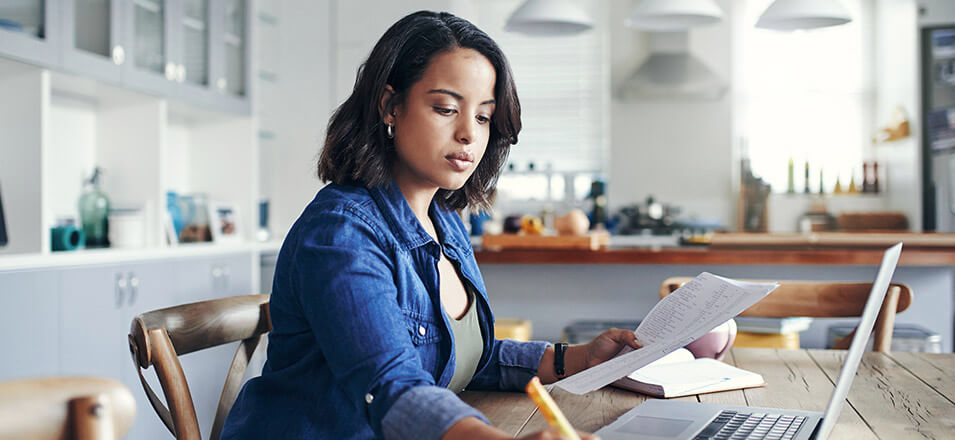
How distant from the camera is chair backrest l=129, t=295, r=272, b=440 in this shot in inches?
45.2

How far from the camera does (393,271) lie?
3.44ft

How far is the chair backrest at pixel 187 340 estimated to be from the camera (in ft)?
3.76

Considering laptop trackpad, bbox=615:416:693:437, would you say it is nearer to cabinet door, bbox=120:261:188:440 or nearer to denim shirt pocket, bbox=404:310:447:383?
denim shirt pocket, bbox=404:310:447:383

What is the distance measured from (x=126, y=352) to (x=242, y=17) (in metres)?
1.86

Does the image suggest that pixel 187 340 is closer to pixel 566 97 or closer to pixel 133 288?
pixel 133 288

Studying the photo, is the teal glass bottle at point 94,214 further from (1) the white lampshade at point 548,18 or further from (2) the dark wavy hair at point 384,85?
(2) the dark wavy hair at point 384,85

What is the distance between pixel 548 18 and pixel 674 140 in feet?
8.41

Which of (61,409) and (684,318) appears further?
(684,318)

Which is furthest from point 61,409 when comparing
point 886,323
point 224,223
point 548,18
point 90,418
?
point 224,223

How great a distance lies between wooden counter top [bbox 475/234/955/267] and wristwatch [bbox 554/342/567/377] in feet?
5.36

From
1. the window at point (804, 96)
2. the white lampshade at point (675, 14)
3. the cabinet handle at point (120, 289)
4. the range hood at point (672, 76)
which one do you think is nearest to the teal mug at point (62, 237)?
the cabinet handle at point (120, 289)

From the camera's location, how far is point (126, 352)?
2.84 meters

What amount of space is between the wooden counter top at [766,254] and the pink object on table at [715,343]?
1.46 meters

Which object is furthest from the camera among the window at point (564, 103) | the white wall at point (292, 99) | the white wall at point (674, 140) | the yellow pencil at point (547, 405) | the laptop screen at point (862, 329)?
the window at point (564, 103)
